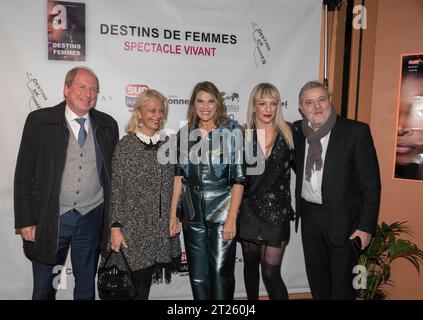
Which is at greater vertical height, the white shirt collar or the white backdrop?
the white backdrop

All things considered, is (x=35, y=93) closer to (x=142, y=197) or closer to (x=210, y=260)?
(x=142, y=197)

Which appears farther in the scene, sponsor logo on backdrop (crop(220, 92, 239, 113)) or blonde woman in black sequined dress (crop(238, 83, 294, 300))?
→ sponsor logo on backdrop (crop(220, 92, 239, 113))

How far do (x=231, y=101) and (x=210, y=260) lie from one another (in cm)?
149

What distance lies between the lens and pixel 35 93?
9.84 feet

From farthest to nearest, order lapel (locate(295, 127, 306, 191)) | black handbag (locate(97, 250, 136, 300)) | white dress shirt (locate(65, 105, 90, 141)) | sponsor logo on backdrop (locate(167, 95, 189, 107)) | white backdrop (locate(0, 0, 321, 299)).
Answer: sponsor logo on backdrop (locate(167, 95, 189, 107)) < white backdrop (locate(0, 0, 321, 299)) < lapel (locate(295, 127, 306, 191)) < white dress shirt (locate(65, 105, 90, 141)) < black handbag (locate(97, 250, 136, 300))

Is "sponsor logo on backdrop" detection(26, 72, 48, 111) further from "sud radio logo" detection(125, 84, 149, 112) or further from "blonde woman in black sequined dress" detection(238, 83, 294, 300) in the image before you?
"blonde woman in black sequined dress" detection(238, 83, 294, 300)

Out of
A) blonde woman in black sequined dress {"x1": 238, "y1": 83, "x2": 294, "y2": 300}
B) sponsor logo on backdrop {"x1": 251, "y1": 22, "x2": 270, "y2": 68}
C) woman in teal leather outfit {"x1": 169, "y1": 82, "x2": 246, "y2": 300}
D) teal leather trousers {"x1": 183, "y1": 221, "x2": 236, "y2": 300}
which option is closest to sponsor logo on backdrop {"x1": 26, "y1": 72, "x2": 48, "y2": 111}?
woman in teal leather outfit {"x1": 169, "y1": 82, "x2": 246, "y2": 300}

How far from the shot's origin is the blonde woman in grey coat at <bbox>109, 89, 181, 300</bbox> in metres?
2.36

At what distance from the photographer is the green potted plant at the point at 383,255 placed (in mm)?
2994

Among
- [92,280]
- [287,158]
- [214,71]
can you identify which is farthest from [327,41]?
[92,280]

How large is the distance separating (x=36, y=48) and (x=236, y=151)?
6.21ft

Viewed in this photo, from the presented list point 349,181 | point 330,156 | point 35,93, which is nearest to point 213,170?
point 330,156

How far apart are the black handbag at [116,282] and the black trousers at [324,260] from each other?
125cm

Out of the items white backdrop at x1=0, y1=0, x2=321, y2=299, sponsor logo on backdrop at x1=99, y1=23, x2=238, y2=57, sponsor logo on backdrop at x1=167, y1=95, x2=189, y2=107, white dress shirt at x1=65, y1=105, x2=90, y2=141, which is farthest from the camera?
sponsor logo on backdrop at x1=167, y1=95, x2=189, y2=107
